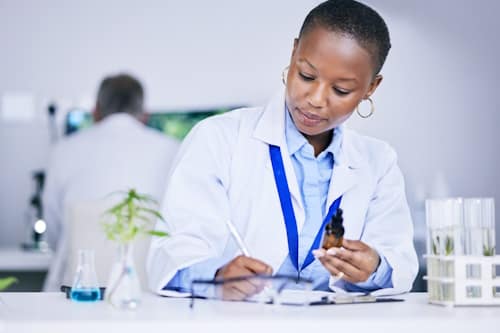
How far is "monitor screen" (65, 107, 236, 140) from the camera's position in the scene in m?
4.75

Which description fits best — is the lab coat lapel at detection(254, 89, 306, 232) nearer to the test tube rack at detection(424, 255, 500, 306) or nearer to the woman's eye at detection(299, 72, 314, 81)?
the woman's eye at detection(299, 72, 314, 81)

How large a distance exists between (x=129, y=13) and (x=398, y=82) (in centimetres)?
149

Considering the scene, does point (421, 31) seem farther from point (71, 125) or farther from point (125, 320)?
point (125, 320)

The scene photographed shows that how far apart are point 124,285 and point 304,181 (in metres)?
→ 0.62

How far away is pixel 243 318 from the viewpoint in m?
1.44

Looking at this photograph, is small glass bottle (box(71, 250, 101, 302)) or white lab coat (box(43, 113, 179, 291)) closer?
small glass bottle (box(71, 250, 101, 302))

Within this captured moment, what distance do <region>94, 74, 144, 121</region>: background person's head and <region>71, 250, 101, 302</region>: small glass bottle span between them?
2.35 meters

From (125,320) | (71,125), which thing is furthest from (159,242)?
(71,125)

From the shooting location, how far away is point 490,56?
4477 millimetres

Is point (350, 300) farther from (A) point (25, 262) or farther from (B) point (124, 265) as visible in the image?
(A) point (25, 262)

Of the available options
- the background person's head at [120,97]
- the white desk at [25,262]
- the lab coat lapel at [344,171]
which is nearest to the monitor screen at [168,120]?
the background person's head at [120,97]

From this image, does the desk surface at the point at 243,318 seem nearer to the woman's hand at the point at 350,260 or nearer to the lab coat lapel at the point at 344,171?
the woman's hand at the point at 350,260

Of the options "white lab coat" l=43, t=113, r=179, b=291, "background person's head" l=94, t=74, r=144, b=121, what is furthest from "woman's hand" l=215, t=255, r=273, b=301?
"background person's head" l=94, t=74, r=144, b=121

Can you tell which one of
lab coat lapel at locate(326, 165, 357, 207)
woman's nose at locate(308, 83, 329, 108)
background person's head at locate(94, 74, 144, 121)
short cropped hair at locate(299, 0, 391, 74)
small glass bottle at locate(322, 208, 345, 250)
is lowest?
small glass bottle at locate(322, 208, 345, 250)
